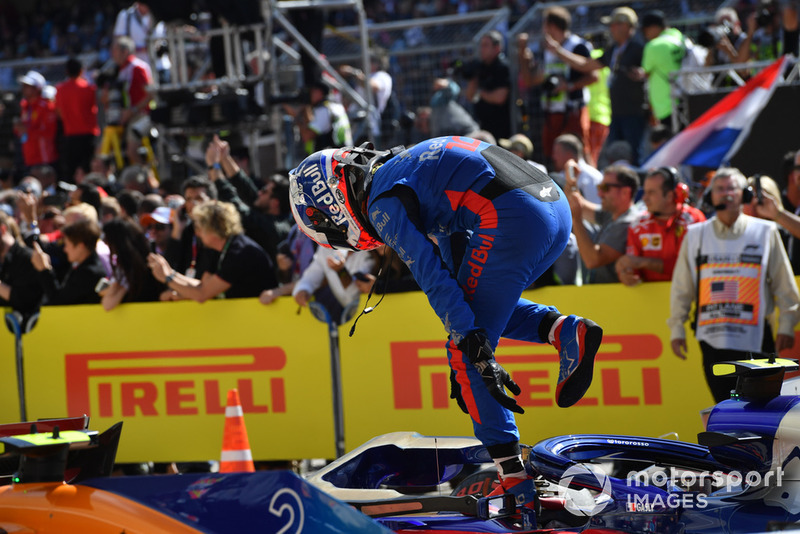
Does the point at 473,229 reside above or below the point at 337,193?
below

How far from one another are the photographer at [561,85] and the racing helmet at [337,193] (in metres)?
6.29

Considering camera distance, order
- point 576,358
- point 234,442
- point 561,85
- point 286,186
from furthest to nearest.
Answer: point 561,85 < point 286,186 < point 234,442 < point 576,358

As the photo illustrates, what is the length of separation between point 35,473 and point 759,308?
435cm

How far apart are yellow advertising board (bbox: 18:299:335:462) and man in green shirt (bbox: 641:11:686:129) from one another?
479 centimetres

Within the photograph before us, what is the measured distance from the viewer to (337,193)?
439 centimetres

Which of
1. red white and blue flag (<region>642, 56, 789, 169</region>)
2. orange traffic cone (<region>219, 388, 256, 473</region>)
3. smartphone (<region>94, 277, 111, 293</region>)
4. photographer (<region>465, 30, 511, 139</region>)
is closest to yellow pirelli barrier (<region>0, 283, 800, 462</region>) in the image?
smartphone (<region>94, 277, 111, 293</region>)

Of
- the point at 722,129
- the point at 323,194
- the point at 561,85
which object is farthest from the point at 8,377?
the point at 722,129

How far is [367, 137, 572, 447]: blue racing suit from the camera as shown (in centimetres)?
404

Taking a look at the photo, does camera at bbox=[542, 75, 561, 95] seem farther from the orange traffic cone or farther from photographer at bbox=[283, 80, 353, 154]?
the orange traffic cone

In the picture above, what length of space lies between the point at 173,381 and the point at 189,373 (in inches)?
5.7

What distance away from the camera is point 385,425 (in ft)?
23.9

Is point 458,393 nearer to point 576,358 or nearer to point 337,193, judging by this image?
point 576,358

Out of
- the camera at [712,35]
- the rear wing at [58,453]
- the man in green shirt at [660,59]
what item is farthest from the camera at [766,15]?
the rear wing at [58,453]

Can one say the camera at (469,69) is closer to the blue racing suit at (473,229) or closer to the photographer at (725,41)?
the photographer at (725,41)
